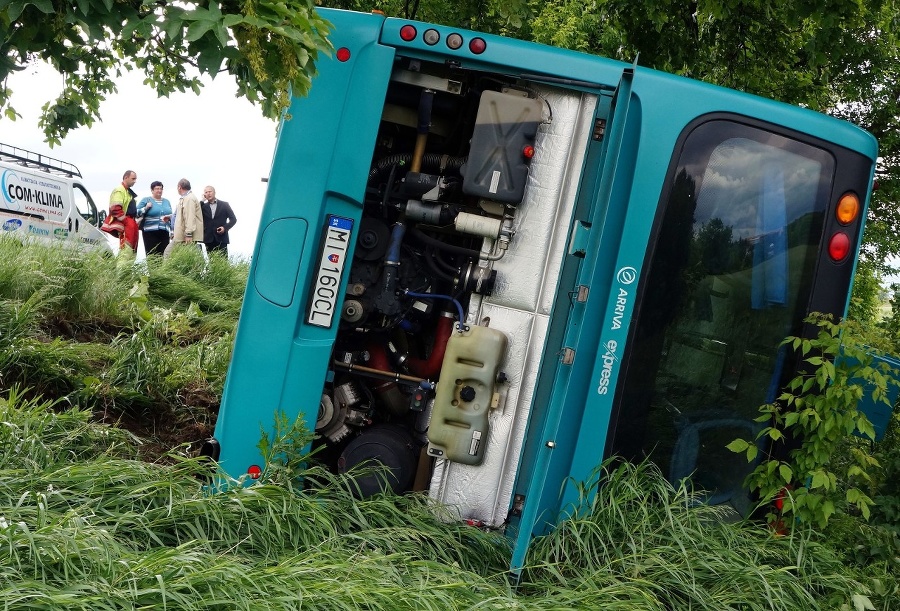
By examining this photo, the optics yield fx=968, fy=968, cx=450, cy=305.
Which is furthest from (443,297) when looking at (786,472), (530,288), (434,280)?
(786,472)

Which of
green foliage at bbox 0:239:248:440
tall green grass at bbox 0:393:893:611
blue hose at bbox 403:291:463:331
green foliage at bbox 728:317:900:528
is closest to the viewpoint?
tall green grass at bbox 0:393:893:611

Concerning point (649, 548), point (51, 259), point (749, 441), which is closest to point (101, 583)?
point (649, 548)

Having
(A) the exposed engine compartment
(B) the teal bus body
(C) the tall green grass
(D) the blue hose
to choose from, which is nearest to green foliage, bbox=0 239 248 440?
(C) the tall green grass

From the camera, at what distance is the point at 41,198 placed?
1483 cm

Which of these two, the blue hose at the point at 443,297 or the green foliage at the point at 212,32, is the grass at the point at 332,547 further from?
the green foliage at the point at 212,32

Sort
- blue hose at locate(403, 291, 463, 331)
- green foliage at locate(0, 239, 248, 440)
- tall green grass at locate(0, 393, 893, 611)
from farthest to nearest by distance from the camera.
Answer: green foliage at locate(0, 239, 248, 440), blue hose at locate(403, 291, 463, 331), tall green grass at locate(0, 393, 893, 611)

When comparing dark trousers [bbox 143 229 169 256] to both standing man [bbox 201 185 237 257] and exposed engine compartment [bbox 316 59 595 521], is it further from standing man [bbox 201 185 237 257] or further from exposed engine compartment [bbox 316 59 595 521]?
exposed engine compartment [bbox 316 59 595 521]

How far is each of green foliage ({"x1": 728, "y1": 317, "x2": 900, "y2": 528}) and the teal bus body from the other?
0.15 metres

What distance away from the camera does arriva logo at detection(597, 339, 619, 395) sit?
14.3 feet

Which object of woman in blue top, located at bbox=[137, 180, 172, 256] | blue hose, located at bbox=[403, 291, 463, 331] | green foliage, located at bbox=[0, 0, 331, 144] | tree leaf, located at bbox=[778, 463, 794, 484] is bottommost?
tree leaf, located at bbox=[778, 463, 794, 484]

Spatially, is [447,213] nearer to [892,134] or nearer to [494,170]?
[494,170]

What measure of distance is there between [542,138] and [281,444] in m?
1.87

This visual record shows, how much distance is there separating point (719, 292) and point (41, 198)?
507 inches

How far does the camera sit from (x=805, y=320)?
4418mm
